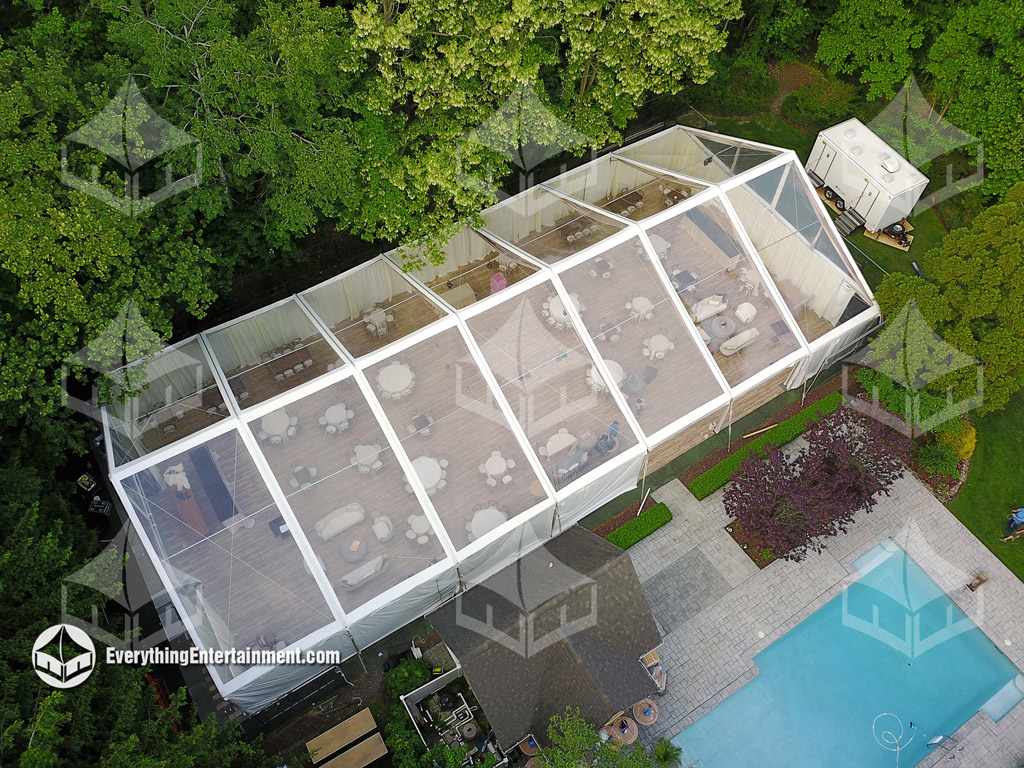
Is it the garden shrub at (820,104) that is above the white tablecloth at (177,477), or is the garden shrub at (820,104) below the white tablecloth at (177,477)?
above

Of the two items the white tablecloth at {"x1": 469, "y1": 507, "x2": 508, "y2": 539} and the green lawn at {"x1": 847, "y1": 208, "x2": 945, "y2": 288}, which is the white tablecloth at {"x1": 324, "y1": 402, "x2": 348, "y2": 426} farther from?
the green lawn at {"x1": 847, "y1": 208, "x2": 945, "y2": 288}

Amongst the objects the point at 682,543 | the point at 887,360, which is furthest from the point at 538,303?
the point at 887,360

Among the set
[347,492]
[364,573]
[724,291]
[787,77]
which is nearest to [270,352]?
[347,492]

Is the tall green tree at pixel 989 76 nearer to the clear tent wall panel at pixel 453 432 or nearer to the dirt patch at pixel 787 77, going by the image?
the dirt patch at pixel 787 77

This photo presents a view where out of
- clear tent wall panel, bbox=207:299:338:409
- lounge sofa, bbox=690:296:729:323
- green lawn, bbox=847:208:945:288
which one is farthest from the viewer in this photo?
green lawn, bbox=847:208:945:288

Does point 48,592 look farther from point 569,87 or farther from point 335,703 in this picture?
point 569,87

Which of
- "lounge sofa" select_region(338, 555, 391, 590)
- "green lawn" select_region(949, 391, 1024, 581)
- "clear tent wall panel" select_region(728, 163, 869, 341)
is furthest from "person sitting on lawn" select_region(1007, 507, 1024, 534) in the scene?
"lounge sofa" select_region(338, 555, 391, 590)

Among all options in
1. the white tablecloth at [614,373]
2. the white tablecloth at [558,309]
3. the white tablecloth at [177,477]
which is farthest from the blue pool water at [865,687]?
the white tablecloth at [177,477]

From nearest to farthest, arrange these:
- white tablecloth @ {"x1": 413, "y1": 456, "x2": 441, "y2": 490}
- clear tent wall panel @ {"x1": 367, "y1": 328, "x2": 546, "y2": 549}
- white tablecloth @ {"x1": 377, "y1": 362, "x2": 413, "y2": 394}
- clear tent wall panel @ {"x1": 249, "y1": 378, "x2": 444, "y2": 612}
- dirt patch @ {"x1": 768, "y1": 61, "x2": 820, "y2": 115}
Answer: clear tent wall panel @ {"x1": 249, "y1": 378, "x2": 444, "y2": 612}
white tablecloth @ {"x1": 413, "y1": 456, "x2": 441, "y2": 490}
clear tent wall panel @ {"x1": 367, "y1": 328, "x2": 546, "y2": 549}
white tablecloth @ {"x1": 377, "y1": 362, "x2": 413, "y2": 394}
dirt patch @ {"x1": 768, "y1": 61, "x2": 820, "y2": 115}
